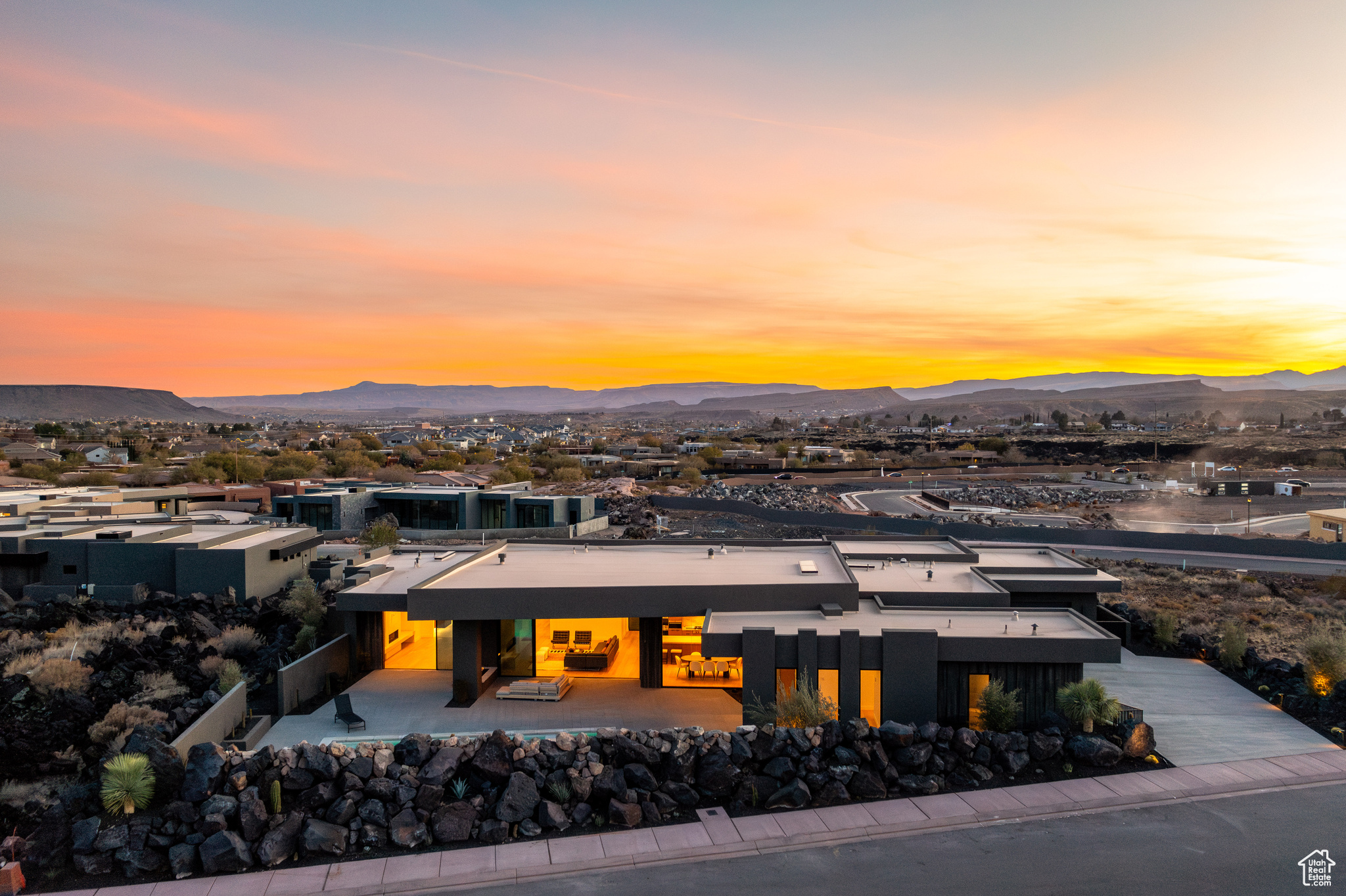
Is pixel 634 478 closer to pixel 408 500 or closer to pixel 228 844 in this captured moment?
pixel 408 500

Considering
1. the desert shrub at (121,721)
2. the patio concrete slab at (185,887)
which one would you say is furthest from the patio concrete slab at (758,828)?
the desert shrub at (121,721)

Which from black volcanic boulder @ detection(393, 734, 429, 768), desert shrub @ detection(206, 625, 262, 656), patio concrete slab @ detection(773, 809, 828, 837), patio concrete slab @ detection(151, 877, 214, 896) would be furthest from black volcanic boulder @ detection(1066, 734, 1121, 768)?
desert shrub @ detection(206, 625, 262, 656)

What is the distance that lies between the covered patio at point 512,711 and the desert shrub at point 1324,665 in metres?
11.6

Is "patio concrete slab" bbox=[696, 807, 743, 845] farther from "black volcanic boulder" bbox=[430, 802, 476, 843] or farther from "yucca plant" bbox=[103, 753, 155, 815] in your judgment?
"yucca plant" bbox=[103, 753, 155, 815]

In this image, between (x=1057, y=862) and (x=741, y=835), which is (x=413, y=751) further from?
(x=1057, y=862)

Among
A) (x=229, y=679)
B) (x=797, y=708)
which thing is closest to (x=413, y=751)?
(x=797, y=708)

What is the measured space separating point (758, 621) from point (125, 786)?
10713 millimetres

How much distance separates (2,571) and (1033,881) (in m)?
30.9

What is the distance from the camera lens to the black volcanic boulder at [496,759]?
11.5m

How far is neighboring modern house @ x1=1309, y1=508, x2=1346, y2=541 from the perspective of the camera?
36062mm

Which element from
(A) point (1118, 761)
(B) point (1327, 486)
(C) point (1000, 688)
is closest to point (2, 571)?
(C) point (1000, 688)

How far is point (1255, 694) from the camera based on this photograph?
15.8 m

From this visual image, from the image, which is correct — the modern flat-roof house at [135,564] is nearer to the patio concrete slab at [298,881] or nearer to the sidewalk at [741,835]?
the sidewalk at [741,835]

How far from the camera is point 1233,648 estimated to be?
57.0 ft
